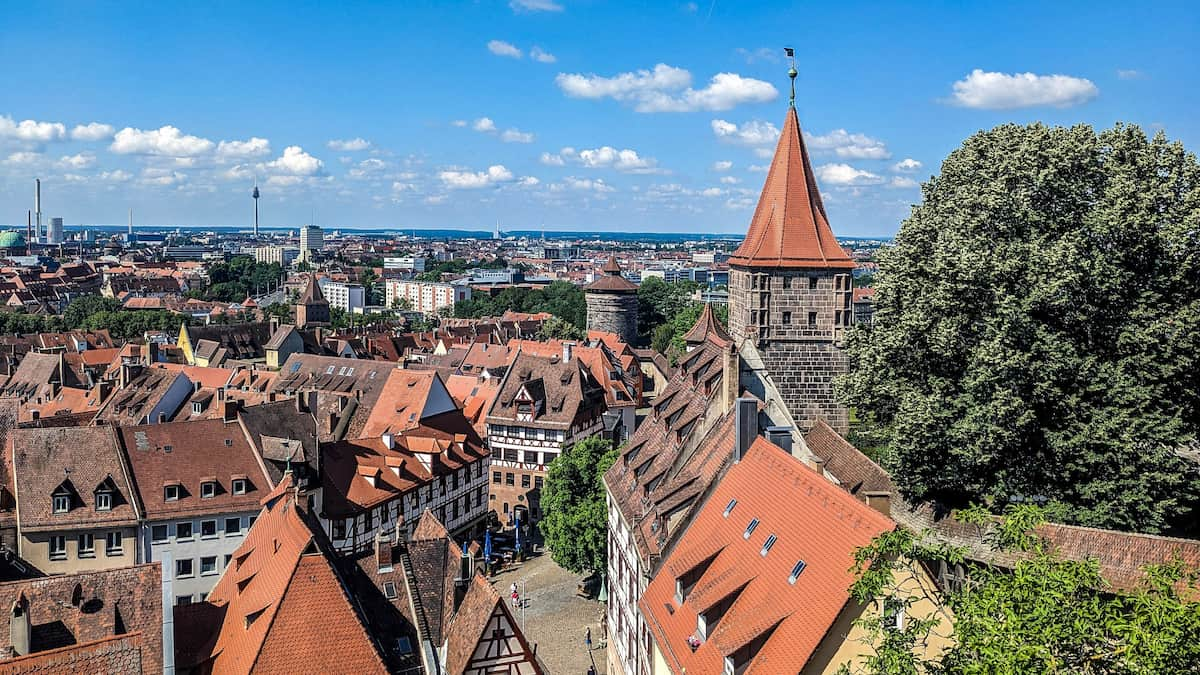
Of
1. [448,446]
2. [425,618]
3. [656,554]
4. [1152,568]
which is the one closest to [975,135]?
[656,554]

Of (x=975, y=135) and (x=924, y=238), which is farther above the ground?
(x=975, y=135)

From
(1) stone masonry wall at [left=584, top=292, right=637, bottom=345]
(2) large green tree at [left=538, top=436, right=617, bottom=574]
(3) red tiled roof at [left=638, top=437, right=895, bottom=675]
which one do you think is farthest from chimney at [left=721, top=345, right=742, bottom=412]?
(1) stone masonry wall at [left=584, top=292, right=637, bottom=345]

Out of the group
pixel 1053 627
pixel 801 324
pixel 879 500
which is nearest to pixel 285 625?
pixel 879 500

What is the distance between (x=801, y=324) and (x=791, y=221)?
4008 millimetres

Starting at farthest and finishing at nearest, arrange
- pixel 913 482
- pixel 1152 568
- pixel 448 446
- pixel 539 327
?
pixel 539 327, pixel 448 446, pixel 913 482, pixel 1152 568

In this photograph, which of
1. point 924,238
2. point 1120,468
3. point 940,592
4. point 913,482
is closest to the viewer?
point 940,592

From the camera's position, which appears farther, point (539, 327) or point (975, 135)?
point (539, 327)

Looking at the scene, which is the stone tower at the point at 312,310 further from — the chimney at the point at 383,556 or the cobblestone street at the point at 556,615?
Answer: the chimney at the point at 383,556

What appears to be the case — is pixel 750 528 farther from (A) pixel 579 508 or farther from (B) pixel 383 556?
(A) pixel 579 508

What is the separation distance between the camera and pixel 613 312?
4993 inches

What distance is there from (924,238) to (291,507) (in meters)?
18.2

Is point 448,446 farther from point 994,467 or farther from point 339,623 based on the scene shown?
point 994,467

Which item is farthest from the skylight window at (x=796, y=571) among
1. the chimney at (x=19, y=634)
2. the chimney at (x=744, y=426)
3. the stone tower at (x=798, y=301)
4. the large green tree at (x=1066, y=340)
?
the stone tower at (x=798, y=301)

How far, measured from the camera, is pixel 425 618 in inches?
1144
